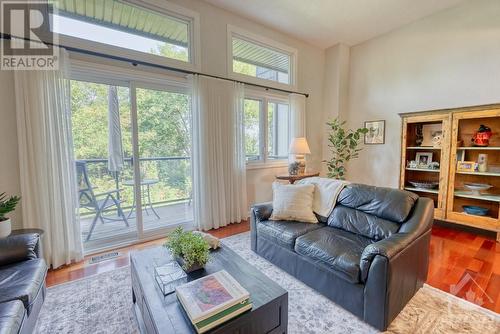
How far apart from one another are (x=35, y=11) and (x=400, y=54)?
4912 mm

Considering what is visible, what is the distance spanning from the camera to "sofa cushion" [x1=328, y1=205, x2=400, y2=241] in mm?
1974

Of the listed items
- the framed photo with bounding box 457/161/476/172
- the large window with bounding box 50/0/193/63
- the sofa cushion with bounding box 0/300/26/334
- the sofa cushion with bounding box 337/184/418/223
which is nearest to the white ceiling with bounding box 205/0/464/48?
the large window with bounding box 50/0/193/63

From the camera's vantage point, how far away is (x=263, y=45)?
3879 millimetres

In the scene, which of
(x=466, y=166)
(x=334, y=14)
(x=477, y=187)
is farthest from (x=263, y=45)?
(x=477, y=187)

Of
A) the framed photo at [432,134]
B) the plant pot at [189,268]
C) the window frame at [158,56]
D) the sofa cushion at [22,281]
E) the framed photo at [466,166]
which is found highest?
the window frame at [158,56]

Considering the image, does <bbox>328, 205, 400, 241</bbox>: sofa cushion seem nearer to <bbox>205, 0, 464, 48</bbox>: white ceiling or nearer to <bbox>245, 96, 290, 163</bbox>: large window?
<bbox>245, 96, 290, 163</bbox>: large window

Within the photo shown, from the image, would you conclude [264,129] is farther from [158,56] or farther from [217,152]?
[158,56]

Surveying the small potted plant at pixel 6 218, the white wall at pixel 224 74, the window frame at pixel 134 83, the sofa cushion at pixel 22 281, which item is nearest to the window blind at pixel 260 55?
the white wall at pixel 224 74

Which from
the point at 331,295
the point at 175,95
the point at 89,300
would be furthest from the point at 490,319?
the point at 175,95

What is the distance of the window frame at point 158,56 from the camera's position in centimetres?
237

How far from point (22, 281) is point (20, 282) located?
0.4 inches

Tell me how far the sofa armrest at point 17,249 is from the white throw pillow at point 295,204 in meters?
2.02

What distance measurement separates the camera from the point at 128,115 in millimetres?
2820

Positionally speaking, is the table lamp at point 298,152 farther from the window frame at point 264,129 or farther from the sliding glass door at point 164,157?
the sliding glass door at point 164,157
